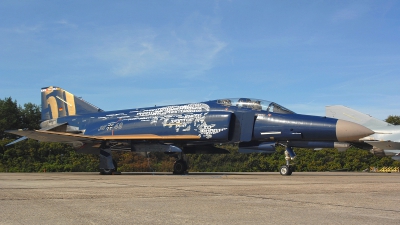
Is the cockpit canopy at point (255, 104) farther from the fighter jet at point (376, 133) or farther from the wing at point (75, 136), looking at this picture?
the fighter jet at point (376, 133)

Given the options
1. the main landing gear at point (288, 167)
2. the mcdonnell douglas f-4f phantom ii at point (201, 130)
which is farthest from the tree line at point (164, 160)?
the main landing gear at point (288, 167)

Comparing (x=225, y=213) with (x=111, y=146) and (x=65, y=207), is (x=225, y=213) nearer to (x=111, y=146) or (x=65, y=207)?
(x=65, y=207)

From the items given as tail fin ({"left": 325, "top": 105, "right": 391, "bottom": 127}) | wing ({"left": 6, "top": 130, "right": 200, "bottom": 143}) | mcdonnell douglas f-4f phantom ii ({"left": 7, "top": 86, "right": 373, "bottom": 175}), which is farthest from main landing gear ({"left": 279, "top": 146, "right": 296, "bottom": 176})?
tail fin ({"left": 325, "top": 105, "right": 391, "bottom": 127})

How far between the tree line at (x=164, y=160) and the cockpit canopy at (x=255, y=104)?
955 cm

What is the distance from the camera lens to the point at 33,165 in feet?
81.4

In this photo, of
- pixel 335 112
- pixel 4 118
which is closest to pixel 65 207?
pixel 335 112

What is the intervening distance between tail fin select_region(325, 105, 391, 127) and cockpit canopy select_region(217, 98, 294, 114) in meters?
10.3

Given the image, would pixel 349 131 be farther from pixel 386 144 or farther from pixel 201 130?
pixel 386 144

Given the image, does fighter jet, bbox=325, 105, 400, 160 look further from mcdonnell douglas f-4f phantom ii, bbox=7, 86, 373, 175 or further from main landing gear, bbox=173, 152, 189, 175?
main landing gear, bbox=173, 152, 189, 175

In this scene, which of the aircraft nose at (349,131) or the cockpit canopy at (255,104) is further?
the cockpit canopy at (255,104)

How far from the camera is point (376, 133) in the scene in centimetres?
2222

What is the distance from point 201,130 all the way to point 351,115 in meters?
12.8

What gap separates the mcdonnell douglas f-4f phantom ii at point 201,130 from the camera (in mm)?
13922

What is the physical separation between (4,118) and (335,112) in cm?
3075
